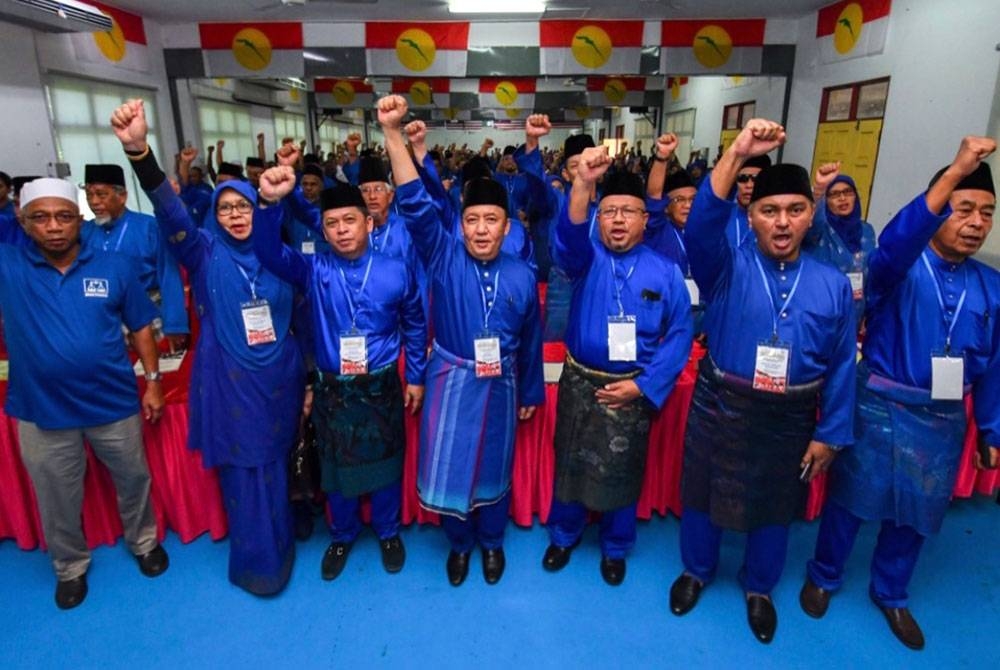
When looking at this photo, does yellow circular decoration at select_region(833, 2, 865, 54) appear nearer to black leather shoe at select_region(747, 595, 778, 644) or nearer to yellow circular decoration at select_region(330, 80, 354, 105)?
black leather shoe at select_region(747, 595, 778, 644)

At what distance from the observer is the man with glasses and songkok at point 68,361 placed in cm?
184

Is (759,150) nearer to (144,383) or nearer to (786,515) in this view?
(786,515)

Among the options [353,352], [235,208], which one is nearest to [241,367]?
[353,352]

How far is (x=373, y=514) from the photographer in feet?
7.60

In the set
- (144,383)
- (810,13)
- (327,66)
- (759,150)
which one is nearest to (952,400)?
(759,150)

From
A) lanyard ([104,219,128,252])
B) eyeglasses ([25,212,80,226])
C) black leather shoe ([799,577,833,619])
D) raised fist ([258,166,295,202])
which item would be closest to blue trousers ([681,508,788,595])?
black leather shoe ([799,577,833,619])

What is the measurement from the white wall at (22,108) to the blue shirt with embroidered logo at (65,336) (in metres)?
3.71

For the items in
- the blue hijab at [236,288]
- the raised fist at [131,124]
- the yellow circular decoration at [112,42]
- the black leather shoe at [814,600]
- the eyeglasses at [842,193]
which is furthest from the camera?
the yellow circular decoration at [112,42]

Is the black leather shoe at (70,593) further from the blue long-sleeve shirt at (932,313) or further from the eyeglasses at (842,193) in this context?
the eyeglasses at (842,193)

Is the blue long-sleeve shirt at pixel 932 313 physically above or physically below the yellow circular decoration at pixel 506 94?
below

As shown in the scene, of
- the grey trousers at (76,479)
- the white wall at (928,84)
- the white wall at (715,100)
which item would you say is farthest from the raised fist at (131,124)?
the white wall at (715,100)

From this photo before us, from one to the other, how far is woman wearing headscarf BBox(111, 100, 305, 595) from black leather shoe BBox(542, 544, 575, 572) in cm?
106

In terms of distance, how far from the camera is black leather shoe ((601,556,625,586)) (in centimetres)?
223

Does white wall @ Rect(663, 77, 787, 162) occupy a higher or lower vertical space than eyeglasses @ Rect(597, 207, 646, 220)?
higher
